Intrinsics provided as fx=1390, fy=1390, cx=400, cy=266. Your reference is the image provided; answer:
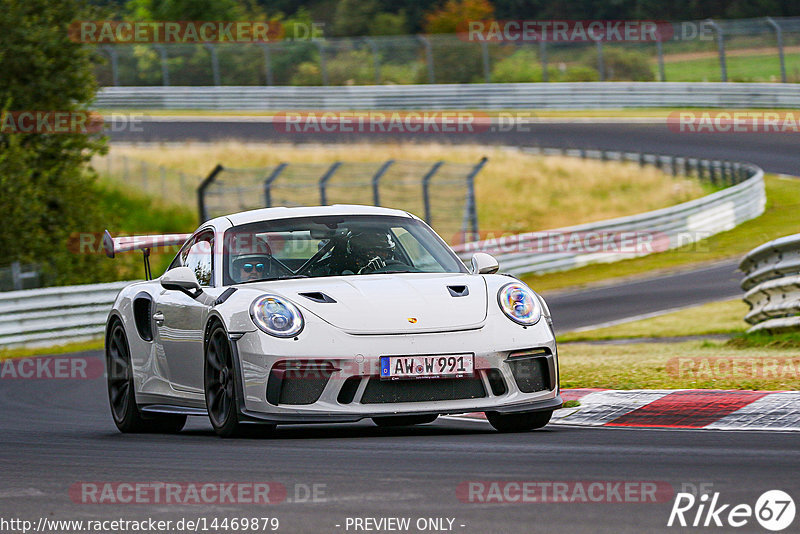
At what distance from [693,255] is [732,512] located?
69.2ft

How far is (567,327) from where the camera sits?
18.1m

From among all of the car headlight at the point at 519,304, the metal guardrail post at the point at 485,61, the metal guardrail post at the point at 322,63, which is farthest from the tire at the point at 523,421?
the metal guardrail post at the point at 322,63

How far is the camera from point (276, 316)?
7121mm

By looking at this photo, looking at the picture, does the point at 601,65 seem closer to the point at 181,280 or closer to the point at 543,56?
the point at 543,56

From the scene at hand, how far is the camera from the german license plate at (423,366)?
6.97m

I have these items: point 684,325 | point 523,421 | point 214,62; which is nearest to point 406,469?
point 523,421

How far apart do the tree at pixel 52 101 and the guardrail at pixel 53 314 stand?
4.46 meters

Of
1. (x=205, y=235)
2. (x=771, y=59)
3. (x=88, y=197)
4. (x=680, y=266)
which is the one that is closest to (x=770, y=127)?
(x=771, y=59)

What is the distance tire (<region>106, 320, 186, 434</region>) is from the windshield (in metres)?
1.29

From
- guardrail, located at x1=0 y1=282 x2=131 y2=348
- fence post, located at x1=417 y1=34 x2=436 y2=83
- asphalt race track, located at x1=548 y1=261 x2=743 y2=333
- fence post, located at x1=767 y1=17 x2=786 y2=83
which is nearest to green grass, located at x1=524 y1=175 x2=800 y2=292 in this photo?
asphalt race track, located at x1=548 y1=261 x2=743 y2=333

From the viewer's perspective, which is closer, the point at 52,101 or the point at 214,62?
the point at 52,101

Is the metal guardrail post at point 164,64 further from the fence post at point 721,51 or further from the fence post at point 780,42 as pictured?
the fence post at point 780,42

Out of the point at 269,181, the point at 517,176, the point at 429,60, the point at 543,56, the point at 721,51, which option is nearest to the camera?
the point at 269,181

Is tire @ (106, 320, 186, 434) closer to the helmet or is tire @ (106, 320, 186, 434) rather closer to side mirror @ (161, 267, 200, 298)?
side mirror @ (161, 267, 200, 298)
